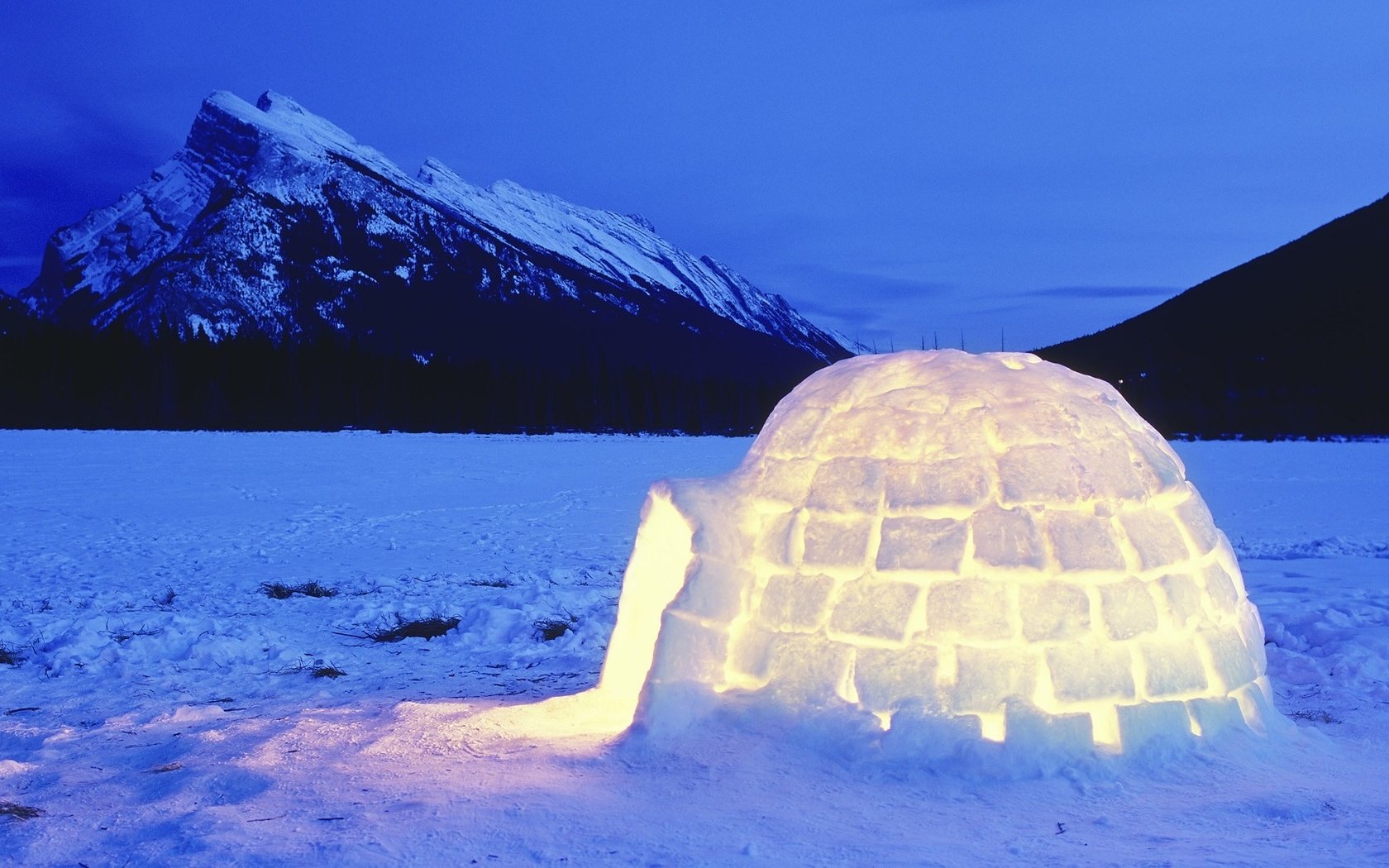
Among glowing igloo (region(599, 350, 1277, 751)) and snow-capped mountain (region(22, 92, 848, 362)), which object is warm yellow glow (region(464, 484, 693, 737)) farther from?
snow-capped mountain (region(22, 92, 848, 362))

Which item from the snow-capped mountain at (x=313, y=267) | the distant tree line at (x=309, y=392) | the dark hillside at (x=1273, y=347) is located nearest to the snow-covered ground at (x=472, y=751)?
the distant tree line at (x=309, y=392)

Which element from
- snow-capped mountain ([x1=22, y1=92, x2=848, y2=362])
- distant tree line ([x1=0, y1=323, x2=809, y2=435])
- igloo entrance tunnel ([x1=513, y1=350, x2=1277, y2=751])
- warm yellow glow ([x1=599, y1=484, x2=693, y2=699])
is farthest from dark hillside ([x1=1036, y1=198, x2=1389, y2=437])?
snow-capped mountain ([x1=22, y1=92, x2=848, y2=362])

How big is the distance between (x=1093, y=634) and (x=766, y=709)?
150 centimetres

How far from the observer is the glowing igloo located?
4.09 m

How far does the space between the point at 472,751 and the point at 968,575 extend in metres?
2.52

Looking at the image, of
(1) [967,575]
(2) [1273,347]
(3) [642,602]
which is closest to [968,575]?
(1) [967,575]

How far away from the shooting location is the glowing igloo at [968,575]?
13.4 feet

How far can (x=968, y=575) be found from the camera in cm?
418

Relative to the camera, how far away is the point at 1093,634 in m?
4.11

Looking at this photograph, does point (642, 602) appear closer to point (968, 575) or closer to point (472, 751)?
point (472, 751)

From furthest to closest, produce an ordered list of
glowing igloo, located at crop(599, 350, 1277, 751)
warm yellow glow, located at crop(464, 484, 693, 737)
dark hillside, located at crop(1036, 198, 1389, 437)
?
dark hillside, located at crop(1036, 198, 1389, 437) < warm yellow glow, located at crop(464, 484, 693, 737) < glowing igloo, located at crop(599, 350, 1277, 751)

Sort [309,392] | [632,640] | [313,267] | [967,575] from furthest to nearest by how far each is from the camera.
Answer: [313,267], [309,392], [632,640], [967,575]

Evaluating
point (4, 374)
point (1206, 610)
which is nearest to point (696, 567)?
point (1206, 610)

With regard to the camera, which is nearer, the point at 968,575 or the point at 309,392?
the point at 968,575
